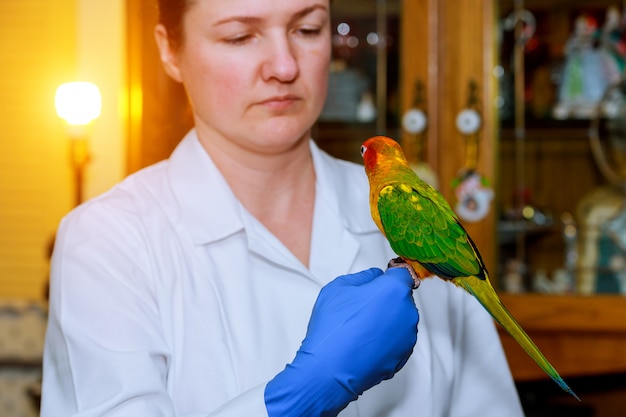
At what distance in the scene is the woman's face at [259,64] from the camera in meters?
0.77

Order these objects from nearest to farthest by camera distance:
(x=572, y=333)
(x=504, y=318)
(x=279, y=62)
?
(x=504, y=318) → (x=279, y=62) → (x=572, y=333)

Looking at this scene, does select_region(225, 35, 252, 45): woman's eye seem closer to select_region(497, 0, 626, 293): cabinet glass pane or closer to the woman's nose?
the woman's nose

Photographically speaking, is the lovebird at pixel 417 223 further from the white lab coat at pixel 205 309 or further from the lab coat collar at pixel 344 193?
the lab coat collar at pixel 344 193

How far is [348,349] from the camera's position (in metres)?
0.63

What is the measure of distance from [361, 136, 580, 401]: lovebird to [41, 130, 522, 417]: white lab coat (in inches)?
6.7

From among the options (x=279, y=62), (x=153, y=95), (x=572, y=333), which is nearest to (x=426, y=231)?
(x=279, y=62)

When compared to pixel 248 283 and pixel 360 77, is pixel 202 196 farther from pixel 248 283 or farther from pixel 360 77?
pixel 360 77

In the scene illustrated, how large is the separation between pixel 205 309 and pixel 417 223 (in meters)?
0.28

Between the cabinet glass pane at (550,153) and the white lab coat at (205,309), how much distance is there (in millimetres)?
1199

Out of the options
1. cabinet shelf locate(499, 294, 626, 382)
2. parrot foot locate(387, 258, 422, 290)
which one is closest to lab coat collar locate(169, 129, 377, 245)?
parrot foot locate(387, 258, 422, 290)

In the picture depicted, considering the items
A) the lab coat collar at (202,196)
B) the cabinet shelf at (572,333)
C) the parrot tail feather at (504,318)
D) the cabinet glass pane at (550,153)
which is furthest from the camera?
the cabinet glass pane at (550,153)

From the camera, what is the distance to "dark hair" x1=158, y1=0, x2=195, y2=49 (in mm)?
827

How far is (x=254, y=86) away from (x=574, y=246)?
1490 mm

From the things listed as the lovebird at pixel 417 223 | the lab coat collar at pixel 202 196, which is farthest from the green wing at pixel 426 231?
the lab coat collar at pixel 202 196
